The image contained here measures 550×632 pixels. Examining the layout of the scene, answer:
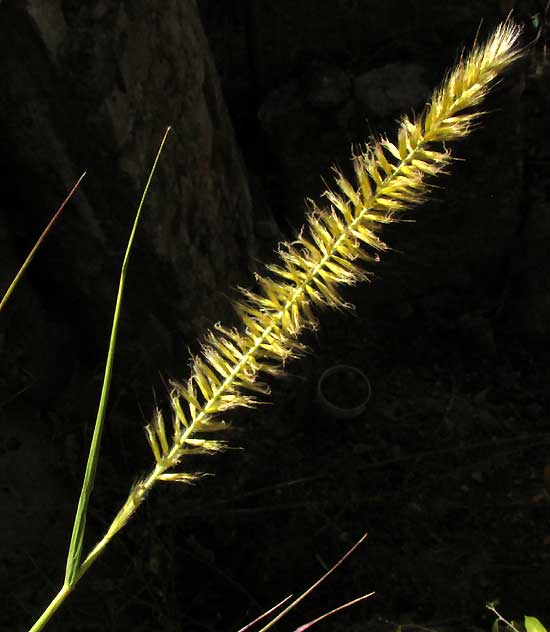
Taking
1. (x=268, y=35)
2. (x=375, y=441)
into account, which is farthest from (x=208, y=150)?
(x=375, y=441)

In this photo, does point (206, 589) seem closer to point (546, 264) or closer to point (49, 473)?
point (49, 473)

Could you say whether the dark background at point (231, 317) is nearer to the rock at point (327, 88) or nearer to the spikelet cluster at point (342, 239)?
the rock at point (327, 88)

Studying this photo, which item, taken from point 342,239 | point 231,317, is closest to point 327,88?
point 231,317

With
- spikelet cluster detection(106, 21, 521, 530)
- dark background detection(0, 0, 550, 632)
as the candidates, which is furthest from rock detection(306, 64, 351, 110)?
spikelet cluster detection(106, 21, 521, 530)

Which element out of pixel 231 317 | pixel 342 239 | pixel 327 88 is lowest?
pixel 231 317

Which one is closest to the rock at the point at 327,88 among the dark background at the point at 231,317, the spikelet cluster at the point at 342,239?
the dark background at the point at 231,317

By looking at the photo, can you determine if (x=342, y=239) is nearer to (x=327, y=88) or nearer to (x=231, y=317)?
(x=231, y=317)

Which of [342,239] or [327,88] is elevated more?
[342,239]

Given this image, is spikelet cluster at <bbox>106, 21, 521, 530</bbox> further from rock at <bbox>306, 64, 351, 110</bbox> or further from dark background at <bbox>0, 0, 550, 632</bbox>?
rock at <bbox>306, 64, 351, 110</bbox>
